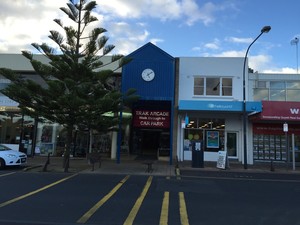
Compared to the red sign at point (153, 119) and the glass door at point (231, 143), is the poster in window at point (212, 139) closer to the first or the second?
the glass door at point (231, 143)

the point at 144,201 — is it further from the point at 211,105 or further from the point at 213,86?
the point at 213,86

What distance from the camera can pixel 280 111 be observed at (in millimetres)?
20766

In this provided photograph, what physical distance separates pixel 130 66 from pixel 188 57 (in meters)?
4.27

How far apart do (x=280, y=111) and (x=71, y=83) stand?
1253 centimetres

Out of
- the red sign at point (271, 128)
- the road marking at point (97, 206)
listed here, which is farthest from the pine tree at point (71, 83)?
the red sign at point (271, 128)

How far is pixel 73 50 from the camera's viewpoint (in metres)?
18.0

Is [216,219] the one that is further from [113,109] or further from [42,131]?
[42,131]

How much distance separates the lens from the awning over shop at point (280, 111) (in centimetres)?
2067

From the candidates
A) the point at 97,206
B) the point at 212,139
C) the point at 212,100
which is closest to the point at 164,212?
the point at 97,206

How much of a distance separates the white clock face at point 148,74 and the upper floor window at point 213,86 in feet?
11.1

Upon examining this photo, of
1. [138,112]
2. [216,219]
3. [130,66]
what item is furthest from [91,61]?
[216,219]

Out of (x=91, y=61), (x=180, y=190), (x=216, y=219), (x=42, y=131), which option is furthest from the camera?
(x=42, y=131)

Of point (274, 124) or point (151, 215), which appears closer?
point (151, 215)

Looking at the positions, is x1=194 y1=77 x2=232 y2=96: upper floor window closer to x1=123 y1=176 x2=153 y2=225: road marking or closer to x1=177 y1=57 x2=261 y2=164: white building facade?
x1=177 y1=57 x2=261 y2=164: white building facade
